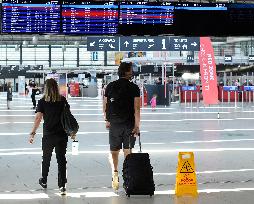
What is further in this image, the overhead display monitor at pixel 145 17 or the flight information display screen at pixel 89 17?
the overhead display monitor at pixel 145 17

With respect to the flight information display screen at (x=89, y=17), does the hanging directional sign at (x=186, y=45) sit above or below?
above

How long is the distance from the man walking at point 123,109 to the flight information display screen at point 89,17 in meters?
3.06

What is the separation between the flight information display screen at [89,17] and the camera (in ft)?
40.1

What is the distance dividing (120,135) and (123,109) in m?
0.38

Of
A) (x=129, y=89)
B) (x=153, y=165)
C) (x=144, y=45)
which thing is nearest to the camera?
(x=129, y=89)

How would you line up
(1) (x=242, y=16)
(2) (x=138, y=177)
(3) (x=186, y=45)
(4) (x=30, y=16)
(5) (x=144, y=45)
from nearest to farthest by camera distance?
(2) (x=138, y=177) < (4) (x=30, y=16) < (1) (x=242, y=16) < (5) (x=144, y=45) < (3) (x=186, y=45)

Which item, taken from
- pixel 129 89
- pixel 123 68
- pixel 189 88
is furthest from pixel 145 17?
pixel 189 88

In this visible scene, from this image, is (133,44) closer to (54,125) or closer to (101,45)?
(101,45)

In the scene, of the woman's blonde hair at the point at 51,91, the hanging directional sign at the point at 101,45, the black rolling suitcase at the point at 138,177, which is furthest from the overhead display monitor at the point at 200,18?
the hanging directional sign at the point at 101,45

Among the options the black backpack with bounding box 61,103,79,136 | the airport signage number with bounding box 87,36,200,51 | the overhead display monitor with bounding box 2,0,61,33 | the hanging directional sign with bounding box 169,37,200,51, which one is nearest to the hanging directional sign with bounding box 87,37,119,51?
the airport signage number with bounding box 87,36,200,51

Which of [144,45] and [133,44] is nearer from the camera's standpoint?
[133,44]

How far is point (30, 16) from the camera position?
12203 millimetres

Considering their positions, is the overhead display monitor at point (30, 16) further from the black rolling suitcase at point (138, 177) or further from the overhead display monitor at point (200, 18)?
the black rolling suitcase at point (138, 177)

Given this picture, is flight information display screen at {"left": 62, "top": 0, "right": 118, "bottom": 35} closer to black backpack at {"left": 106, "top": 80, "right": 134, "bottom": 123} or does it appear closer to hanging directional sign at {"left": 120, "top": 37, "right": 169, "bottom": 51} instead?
black backpack at {"left": 106, "top": 80, "right": 134, "bottom": 123}
